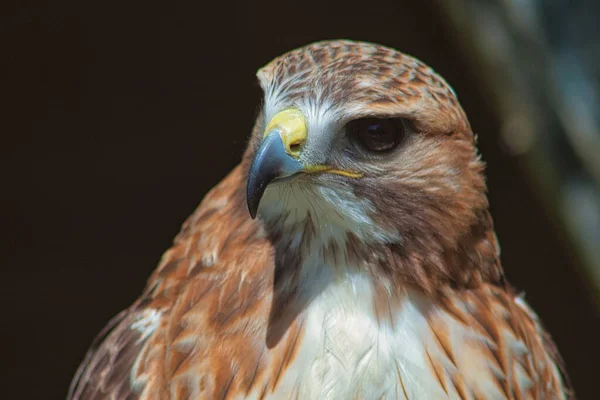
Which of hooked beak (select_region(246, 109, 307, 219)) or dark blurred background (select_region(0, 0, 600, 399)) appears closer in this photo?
hooked beak (select_region(246, 109, 307, 219))

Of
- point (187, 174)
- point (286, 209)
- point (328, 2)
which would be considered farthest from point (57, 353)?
point (286, 209)

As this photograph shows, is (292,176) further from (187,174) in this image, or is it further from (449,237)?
(187,174)

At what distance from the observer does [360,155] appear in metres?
2.18

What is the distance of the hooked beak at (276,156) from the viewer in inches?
81.0

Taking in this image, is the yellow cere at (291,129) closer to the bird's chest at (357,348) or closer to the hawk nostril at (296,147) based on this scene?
the hawk nostril at (296,147)

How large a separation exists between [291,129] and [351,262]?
40 cm

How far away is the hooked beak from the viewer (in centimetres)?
206

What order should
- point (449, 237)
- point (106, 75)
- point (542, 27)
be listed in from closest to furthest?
point (449, 237) → point (542, 27) → point (106, 75)

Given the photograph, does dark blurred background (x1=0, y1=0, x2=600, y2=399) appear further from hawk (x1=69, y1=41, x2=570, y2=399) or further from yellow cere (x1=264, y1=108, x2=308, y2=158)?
yellow cere (x1=264, y1=108, x2=308, y2=158)

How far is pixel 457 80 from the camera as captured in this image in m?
4.80

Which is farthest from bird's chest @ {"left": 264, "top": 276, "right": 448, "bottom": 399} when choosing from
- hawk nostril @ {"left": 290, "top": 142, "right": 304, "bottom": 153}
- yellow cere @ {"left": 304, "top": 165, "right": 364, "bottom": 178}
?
hawk nostril @ {"left": 290, "top": 142, "right": 304, "bottom": 153}

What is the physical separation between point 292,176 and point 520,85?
223 centimetres

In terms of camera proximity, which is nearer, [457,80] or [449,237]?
[449,237]

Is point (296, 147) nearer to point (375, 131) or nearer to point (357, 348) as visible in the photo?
point (375, 131)
